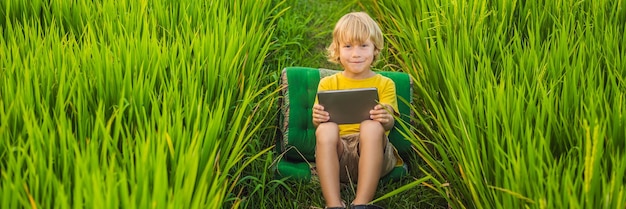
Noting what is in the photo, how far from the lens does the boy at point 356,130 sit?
2.38m

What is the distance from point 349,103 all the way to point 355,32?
221 millimetres

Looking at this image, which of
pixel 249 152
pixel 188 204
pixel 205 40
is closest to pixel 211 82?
pixel 205 40

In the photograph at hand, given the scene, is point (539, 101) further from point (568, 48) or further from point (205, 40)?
point (205, 40)

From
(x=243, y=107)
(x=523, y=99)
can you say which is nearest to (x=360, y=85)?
(x=243, y=107)

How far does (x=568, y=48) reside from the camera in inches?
102

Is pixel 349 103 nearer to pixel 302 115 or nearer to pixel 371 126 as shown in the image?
pixel 371 126

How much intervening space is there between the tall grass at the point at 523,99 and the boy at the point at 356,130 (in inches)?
4.9

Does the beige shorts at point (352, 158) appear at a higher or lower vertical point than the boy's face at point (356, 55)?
→ lower

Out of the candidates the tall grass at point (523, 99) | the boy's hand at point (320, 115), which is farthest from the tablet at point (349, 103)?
the tall grass at point (523, 99)

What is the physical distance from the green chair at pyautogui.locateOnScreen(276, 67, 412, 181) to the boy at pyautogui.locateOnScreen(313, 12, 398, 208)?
11 centimetres

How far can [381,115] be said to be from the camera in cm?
245

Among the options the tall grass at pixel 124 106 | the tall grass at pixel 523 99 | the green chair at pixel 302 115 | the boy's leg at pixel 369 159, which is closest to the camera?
the tall grass at pixel 124 106

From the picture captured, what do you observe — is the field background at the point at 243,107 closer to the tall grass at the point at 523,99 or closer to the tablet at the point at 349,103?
the tall grass at the point at 523,99

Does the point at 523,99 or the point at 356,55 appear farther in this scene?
the point at 356,55
